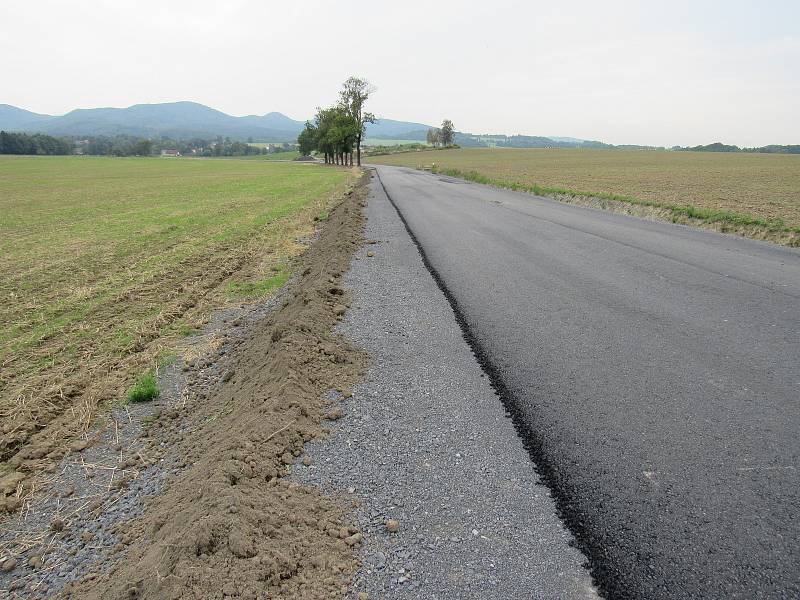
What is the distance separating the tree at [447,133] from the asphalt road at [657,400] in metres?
147

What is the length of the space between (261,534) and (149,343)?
487cm

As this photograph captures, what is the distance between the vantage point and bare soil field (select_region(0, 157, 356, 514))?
15.7 ft

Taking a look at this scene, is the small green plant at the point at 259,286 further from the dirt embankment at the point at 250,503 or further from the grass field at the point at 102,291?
the dirt embankment at the point at 250,503

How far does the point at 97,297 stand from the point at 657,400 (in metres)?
8.97

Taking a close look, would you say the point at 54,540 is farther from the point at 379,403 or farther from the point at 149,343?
the point at 149,343

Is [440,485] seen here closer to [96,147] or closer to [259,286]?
[259,286]

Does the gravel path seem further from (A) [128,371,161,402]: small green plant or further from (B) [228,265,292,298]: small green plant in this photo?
(B) [228,265,292,298]: small green plant

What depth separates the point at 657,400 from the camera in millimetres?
4172

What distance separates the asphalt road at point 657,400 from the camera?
255cm

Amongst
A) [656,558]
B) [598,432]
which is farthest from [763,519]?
[598,432]

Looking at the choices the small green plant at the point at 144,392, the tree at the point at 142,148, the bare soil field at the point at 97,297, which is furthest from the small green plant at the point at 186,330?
the tree at the point at 142,148

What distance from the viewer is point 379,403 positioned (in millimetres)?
4148

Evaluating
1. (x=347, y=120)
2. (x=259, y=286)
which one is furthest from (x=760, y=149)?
(x=259, y=286)

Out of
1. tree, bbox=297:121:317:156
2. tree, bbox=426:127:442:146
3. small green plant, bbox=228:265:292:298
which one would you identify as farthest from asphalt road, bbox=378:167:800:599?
tree, bbox=426:127:442:146
